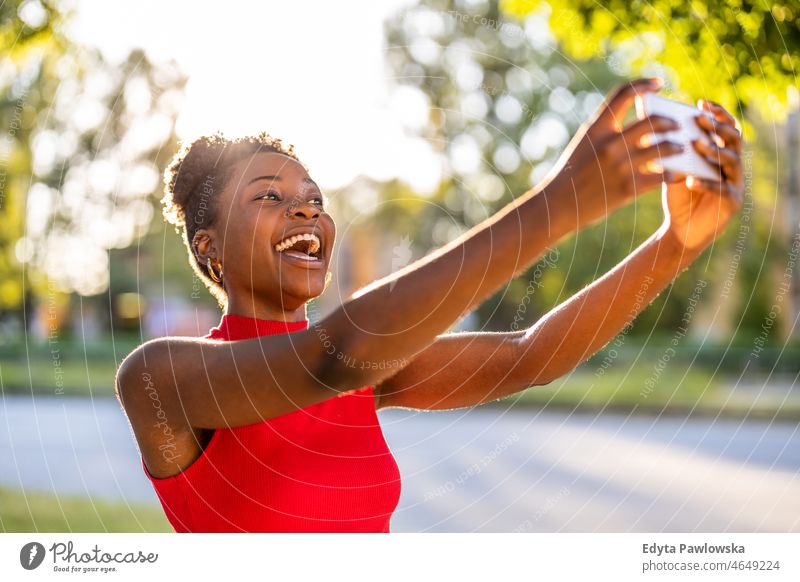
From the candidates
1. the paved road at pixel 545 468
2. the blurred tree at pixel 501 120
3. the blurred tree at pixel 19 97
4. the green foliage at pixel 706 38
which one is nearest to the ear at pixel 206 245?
the green foliage at pixel 706 38

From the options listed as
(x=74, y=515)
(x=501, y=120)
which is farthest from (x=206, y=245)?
(x=501, y=120)

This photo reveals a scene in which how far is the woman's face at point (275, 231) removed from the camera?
167 cm

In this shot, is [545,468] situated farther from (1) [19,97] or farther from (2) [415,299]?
(2) [415,299]

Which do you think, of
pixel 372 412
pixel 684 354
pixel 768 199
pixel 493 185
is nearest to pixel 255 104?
pixel 372 412

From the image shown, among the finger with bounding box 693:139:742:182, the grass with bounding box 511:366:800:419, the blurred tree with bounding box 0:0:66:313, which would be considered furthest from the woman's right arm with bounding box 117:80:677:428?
the grass with bounding box 511:366:800:419

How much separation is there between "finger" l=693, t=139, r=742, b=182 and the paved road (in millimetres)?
4930

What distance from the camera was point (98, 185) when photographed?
9734 mm

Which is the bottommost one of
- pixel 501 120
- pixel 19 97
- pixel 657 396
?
pixel 657 396

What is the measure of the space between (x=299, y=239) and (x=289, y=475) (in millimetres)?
408

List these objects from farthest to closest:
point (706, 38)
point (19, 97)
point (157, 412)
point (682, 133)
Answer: point (19, 97), point (706, 38), point (157, 412), point (682, 133)

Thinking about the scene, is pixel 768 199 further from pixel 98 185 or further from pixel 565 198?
pixel 565 198

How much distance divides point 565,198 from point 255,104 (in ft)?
5.64

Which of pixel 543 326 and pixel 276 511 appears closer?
pixel 276 511

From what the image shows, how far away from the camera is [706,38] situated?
3111 mm
